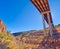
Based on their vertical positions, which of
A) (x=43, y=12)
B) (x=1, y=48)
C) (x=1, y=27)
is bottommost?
(x=1, y=48)

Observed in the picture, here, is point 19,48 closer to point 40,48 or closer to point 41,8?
point 40,48

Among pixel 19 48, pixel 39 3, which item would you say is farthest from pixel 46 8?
pixel 19 48

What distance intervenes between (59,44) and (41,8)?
7160mm

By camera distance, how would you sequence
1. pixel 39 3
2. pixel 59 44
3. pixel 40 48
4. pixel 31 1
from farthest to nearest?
pixel 39 3, pixel 31 1, pixel 59 44, pixel 40 48

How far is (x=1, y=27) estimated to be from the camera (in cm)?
1650

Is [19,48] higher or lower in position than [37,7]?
lower

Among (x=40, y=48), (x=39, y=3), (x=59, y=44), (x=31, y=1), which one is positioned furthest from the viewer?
(x=39, y=3)

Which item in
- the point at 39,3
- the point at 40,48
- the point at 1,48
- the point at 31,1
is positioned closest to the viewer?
the point at 1,48

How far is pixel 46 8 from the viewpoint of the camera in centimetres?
2345

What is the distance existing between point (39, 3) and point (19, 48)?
30.4ft

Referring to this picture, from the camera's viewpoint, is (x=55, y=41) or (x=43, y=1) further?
(x=43, y=1)

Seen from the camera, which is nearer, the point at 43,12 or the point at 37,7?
the point at 37,7

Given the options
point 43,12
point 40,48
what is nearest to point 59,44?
point 40,48

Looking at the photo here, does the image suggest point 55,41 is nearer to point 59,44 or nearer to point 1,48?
point 59,44
